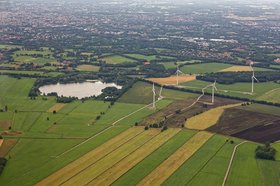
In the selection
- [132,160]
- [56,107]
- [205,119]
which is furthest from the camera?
[56,107]

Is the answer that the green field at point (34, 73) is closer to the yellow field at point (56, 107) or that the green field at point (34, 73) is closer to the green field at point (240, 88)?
the yellow field at point (56, 107)

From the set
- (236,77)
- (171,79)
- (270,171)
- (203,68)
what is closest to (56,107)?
(171,79)

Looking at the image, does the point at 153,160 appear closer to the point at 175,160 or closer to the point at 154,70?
the point at 175,160

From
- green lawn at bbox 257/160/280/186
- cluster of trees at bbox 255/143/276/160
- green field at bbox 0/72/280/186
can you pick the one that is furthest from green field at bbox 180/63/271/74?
green lawn at bbox 257/160/280/186

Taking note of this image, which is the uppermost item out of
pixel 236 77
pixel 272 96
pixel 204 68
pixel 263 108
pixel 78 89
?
pixel 263 108

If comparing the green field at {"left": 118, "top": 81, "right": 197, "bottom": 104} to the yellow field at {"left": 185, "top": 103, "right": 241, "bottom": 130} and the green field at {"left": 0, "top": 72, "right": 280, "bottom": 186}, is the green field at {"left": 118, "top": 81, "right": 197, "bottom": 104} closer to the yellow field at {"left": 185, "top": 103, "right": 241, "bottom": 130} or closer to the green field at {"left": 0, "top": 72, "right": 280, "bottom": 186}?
the green field at {"left": 0, "top": 72, "right": 280, "bottom": 186}

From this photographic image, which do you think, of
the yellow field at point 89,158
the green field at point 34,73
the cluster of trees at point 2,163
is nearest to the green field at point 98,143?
the cluster of trees at point 2,163
